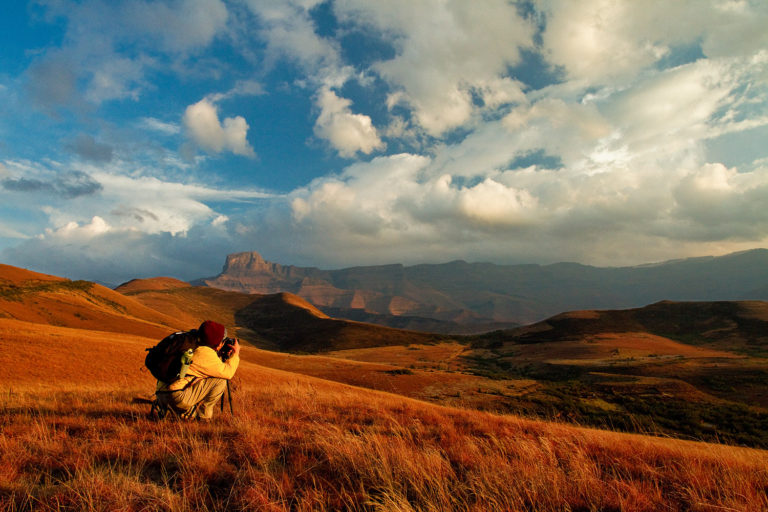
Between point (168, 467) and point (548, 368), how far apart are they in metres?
47.2

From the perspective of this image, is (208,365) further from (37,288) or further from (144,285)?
(144,285)

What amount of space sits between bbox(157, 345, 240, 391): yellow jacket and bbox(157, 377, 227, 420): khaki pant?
0.13m

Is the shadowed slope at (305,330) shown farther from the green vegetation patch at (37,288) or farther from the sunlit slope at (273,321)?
the green vegetation patch at (37,288)

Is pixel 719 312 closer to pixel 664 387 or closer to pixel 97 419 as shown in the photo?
pixel 664 387

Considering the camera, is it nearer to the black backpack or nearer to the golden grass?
the black backpack

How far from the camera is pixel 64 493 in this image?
3.03 m

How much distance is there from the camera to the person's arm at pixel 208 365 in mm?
5461

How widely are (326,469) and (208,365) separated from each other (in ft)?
9.09

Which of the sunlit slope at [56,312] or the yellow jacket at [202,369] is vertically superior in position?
the yellow jacket at [202,369]

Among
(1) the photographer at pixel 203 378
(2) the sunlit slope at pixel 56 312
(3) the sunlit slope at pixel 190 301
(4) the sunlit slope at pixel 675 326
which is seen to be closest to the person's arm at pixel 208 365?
(1) the photographer at pixel 203 378

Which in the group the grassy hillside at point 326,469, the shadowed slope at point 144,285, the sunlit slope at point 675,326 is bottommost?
the sunlit slope at point 675,326

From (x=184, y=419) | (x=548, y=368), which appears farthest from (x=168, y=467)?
(x=548, y=368)

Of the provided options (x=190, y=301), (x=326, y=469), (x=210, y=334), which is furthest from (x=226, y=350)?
(x=190, y=301)

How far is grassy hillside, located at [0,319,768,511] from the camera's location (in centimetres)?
310
